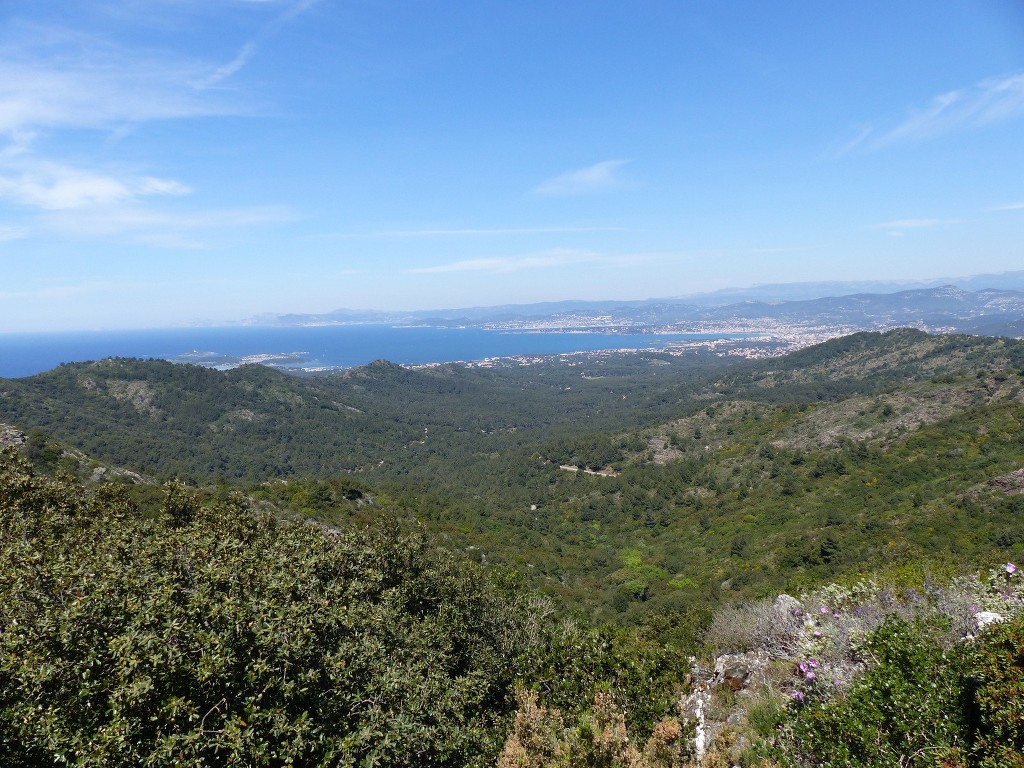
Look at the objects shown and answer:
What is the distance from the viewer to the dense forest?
7945mm

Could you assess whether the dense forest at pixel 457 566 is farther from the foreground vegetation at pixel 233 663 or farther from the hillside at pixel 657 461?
the hillside at pixel 657 461

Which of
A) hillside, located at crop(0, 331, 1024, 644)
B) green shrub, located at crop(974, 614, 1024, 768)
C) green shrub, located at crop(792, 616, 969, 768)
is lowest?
hillside, located at crop(0, 331, 1024, 644)

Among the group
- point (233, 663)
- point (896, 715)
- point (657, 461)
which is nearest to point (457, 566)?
point (233, 663)

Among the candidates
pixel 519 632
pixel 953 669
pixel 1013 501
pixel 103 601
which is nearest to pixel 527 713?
pixel 953 669

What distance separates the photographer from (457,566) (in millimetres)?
20734

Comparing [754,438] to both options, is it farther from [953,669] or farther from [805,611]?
[953,669]

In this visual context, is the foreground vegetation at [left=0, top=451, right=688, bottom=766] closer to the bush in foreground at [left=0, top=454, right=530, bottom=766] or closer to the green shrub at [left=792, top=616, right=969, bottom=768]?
the bush in foreground at [left=0, top=454, right=530, bottom=766]

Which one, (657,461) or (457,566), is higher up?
(457,566)

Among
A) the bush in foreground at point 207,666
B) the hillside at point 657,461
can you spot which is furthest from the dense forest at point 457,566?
the hillside at point 657,461

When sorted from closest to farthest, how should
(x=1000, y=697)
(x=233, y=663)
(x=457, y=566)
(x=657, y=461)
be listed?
(x=1000, y=697) < (x=233, y=663) < (x=457, y=566) < (x=657, y=461)

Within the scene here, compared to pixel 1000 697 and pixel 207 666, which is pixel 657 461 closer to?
pixel 1000 697

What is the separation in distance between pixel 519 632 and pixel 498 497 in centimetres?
7744

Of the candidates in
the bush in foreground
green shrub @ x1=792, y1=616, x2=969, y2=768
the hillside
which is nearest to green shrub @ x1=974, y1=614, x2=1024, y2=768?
green shrub @ x1=792, y1=616, x2=969, y2=768

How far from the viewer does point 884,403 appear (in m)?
77.9
